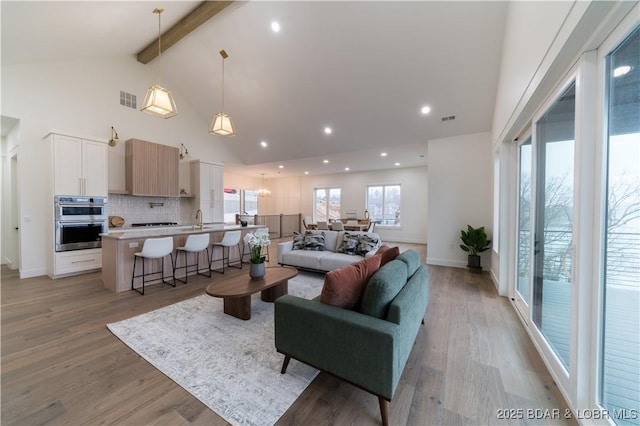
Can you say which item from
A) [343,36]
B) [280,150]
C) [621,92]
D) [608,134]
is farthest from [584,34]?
[280,150]

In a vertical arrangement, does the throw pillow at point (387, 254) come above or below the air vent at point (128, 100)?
below

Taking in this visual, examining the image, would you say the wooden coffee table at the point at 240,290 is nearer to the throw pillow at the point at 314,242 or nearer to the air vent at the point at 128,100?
the throw pillow at the point at 314,242

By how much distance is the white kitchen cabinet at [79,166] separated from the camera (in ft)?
13.9

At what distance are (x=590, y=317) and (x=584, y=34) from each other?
168 cm

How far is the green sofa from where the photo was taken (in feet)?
4.55

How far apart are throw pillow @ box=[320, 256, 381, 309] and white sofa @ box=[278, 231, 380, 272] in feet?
7.23

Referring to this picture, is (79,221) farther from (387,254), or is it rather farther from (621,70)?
(621,70)

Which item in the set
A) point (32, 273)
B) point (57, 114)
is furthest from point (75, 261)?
point (57, 114)

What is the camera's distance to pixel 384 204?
972cm

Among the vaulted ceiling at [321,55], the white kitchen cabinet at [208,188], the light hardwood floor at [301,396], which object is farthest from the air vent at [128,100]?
the light hardwood floor at [301,396]

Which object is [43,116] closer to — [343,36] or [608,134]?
[343,36]

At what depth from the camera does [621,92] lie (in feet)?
4.32

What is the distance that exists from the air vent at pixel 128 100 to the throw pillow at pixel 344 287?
6.74 meters

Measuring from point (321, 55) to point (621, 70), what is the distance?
152 inches
